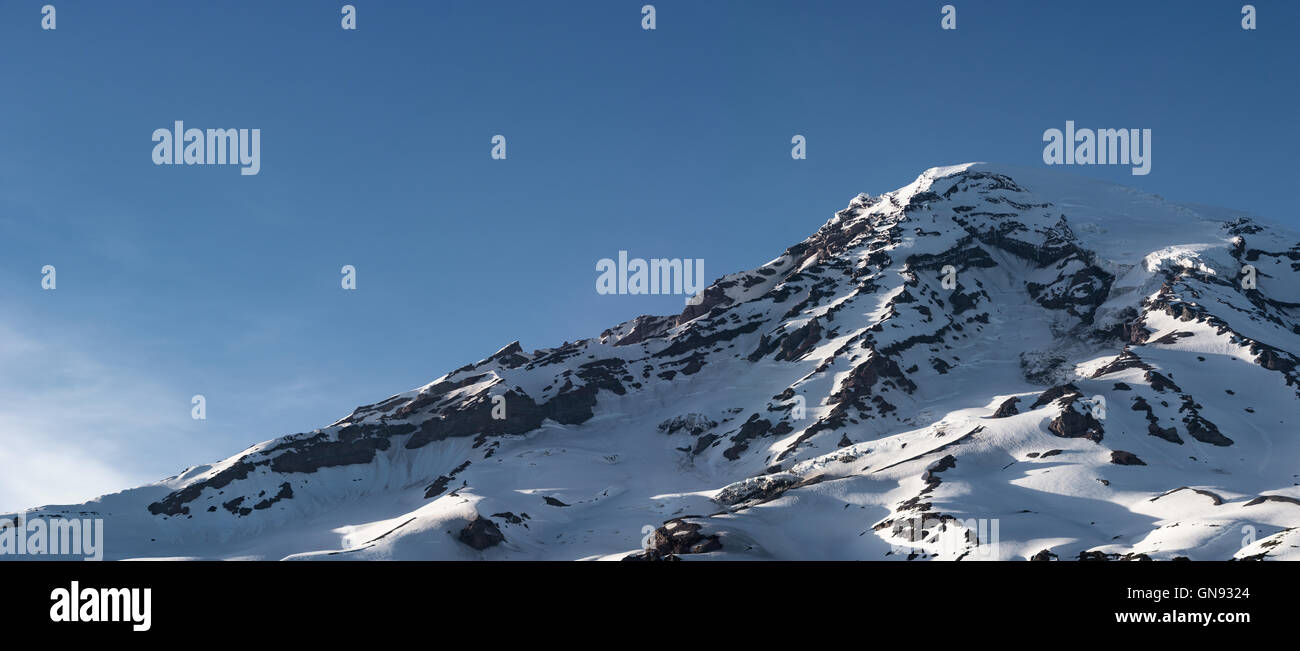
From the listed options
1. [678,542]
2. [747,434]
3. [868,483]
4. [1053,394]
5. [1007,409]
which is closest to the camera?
[678,542]

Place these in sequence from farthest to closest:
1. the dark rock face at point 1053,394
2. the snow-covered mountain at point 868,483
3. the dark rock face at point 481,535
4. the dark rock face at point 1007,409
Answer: the dark rock face at point 1053,394 < the dark rock face at point 1007,409 < the dark rock face at point 481,535 < the snow-covered mountain at point 868,483

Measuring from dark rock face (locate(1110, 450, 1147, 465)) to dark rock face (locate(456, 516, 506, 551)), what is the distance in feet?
296

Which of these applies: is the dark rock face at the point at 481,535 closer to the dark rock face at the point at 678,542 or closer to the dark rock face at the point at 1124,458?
the dark rock face at the point at 678,542

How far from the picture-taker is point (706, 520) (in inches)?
4978

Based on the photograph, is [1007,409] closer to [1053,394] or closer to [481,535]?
[1053,394]

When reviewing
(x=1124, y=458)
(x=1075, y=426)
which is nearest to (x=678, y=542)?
(x=1124, y=458)

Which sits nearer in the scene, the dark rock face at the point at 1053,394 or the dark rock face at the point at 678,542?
the dark rock face at the point at 678,542

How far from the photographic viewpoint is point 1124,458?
140875 mm

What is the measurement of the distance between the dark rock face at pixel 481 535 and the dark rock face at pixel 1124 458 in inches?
3556

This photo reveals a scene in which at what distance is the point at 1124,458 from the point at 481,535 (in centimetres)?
9475

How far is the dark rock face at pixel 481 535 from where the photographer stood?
143 metres

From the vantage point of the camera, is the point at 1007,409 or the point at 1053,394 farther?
the point at 1053,394

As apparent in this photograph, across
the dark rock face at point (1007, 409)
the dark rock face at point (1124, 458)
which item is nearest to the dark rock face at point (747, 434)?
the dark rock face at point (1007, 409)

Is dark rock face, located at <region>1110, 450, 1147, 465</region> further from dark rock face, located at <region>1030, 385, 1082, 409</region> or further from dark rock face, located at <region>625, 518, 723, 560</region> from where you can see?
dark rock face, located at <region>625, 518, 723, 560</region>
